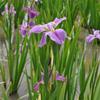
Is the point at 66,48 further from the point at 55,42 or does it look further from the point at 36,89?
the point at 55,42

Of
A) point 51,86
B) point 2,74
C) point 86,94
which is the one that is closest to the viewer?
point 51,86

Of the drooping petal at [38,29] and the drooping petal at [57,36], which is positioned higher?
the drooping petal at [38,29]

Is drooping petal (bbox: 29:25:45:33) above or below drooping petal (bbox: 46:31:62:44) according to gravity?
above

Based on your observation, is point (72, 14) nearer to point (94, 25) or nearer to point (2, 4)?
point (94, 25)

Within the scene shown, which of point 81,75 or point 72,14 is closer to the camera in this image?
point 81,75

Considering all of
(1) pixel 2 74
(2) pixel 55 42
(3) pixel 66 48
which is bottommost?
(1) pixel 2 74

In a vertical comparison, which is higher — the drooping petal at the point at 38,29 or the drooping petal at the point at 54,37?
the drooping petal at the point at 38,29

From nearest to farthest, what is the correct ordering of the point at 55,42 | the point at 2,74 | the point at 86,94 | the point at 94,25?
the point at 55,42 → the point at 86,94 → the point at 2,74 → the point at 94,25

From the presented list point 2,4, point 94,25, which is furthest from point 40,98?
point 2,4

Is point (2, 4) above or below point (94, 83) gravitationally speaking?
above
